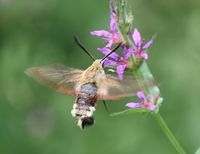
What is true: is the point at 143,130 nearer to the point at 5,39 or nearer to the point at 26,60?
the point at 26,60

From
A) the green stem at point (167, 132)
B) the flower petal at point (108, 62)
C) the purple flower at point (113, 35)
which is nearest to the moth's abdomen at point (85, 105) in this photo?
the flower petal at point (108, 62)

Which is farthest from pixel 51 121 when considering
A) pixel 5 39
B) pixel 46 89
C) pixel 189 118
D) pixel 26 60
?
pixel 189 118

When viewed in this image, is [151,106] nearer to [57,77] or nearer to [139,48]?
[139,48]

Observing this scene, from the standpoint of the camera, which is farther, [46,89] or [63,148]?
[46,89]

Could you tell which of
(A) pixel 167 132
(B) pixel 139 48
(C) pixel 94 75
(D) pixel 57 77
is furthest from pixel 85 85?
(A) pixel 167 132

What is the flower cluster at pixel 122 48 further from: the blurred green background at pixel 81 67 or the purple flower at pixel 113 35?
the blurred green background at pixel 81 67

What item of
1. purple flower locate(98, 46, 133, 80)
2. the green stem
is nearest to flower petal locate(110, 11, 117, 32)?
purple flower locate(98, 46, 133, 80)

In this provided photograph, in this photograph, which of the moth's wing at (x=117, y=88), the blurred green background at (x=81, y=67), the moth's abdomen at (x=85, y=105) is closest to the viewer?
the moth's wing at (x=117, y=88)

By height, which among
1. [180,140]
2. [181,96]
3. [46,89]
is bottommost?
[180,140]
